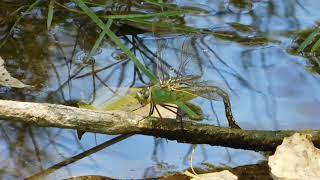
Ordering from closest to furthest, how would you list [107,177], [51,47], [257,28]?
[107,177], [51,47], [257,28]

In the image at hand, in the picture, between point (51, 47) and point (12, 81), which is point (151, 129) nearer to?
point (12, 81)

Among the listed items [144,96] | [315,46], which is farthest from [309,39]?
[144,96]

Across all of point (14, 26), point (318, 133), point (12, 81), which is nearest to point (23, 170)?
point (12, 81)

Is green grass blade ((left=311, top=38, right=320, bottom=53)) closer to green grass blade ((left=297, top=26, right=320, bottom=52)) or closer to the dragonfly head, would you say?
green grass blade ((left=297, top=26, right=320, bottom=52))

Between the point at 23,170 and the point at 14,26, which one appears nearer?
the point at 23,170

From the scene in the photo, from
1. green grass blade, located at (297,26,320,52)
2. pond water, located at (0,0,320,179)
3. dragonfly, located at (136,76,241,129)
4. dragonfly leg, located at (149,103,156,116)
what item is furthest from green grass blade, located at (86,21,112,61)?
green grass blade, located at (297,26,320,52)
